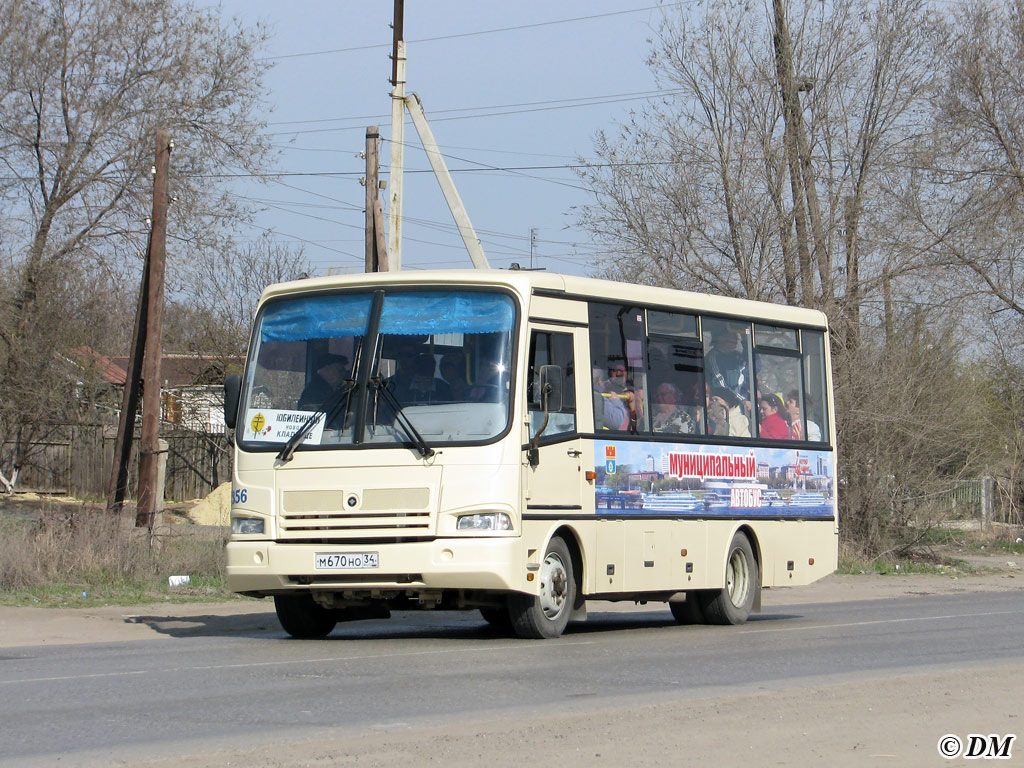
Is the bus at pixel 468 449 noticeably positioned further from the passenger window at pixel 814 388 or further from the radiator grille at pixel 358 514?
the passenger window at pixel 814 388

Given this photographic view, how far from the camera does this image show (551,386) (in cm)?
1233

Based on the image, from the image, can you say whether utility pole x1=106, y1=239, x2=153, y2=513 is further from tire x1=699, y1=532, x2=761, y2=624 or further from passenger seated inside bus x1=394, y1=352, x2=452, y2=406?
passenger seated inside bus x1=394, y1=352, x2=452, y2=406

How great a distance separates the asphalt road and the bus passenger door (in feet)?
4.04

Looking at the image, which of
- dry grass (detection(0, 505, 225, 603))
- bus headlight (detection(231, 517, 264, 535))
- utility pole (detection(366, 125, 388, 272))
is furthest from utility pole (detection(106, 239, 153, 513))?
bus headlight (detection(231, 517, 264, 535))

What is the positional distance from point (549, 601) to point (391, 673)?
2.90 metres

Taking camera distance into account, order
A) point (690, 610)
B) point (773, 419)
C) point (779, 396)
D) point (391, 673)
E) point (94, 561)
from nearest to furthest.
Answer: point (391, 673), point (690, 610), point (773, 419), point (779, 396), point (94, 561)

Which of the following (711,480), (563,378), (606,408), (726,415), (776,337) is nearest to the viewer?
(563,378)

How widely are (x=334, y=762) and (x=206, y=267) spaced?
33.6 m

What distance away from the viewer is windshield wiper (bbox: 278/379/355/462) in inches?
493

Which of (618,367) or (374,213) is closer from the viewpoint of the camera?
(618,367)

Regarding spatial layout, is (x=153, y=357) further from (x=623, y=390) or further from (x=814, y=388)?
(x=623, y=390)

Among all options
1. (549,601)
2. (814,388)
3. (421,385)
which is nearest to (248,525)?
(421,385)

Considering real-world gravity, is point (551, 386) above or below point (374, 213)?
below

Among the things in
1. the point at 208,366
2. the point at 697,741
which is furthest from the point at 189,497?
the point at 697,741
